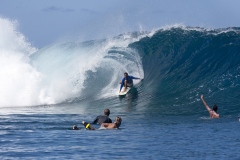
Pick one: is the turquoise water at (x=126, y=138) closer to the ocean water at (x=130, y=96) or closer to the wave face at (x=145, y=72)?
the ocean water at (x=130, y=96)

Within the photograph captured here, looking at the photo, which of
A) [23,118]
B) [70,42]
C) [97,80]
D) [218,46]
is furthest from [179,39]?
[23,118]

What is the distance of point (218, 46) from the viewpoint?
31.2m

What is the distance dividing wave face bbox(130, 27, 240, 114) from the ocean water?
52mm

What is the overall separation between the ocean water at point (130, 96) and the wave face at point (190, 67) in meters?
0.05

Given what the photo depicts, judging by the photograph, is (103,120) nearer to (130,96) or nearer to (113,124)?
(113,124)

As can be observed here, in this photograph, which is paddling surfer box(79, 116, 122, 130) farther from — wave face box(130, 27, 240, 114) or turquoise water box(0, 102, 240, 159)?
wave face box(130, 27, 240, 114)

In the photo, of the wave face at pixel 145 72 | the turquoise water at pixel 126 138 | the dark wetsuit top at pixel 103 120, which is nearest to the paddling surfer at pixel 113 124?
the turquoise water at pixel 126 138

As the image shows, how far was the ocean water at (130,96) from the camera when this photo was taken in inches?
540

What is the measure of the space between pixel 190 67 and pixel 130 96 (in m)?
4.53

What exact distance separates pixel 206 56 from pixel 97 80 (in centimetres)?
592

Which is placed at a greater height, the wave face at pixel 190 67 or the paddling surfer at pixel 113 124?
the wave face at pixel 190 67

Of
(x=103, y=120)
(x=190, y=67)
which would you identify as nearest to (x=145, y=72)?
(x=190, y=67)

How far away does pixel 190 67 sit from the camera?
1167 inches

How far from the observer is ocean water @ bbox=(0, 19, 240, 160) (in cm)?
1372
